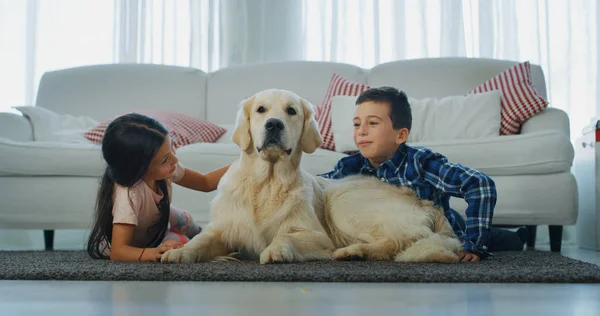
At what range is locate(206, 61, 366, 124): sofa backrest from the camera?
157 inches

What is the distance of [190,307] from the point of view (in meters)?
1.06

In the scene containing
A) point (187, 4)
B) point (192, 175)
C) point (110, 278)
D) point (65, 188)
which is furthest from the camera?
point (187, 4)

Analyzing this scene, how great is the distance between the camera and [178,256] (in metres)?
1.79

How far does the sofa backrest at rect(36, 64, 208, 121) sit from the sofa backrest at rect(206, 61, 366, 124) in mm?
124

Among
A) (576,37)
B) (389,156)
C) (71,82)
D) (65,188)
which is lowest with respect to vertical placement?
(65,188)

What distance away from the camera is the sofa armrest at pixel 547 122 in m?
3.19

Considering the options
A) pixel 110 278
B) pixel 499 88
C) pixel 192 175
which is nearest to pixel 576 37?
pixel 499 88

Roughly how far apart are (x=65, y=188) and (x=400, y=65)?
2.25 m

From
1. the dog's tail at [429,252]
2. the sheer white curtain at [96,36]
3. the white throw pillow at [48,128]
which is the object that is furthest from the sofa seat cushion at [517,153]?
the sheer white curtain at [96,36]

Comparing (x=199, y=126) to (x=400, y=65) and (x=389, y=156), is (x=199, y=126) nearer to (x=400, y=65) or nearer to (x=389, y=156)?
(x=400, y=65)

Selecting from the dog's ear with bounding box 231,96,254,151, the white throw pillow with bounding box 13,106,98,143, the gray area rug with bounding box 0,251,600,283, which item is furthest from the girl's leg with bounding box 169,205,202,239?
the white throw pillow with bounding box 13,106,98,143

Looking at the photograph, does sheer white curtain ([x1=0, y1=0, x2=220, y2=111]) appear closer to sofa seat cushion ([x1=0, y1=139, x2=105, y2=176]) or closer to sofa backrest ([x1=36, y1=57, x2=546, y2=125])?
sofa backrest ([x1=36, y1=57, x2=546, y2=125])

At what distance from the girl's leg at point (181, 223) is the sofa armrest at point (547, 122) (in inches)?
72.9

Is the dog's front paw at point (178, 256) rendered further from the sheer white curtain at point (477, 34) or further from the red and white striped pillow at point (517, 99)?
the sheer white curtain at point (477, 34)
